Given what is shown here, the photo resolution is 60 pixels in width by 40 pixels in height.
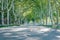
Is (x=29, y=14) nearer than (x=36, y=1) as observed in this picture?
No

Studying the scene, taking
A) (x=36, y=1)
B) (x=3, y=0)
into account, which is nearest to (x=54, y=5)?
(x=36, y=1)

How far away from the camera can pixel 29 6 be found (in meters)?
42.2

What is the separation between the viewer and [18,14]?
42.5 meters

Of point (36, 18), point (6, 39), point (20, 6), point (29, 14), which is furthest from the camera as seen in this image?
point (36, 18)

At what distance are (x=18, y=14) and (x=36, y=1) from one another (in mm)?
5202

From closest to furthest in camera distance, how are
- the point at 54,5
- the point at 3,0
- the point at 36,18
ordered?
1. the point at 3,0
2. the point at 54,5
3. the point at 36,18

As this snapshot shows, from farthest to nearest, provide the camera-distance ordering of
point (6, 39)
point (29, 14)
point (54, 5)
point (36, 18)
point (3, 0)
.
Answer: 1. point (36, 18)
2. point (29, 14)
3. point (54, 5)
4. point (3, 0)
5. point (6, 39)

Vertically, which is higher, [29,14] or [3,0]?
[3,0]

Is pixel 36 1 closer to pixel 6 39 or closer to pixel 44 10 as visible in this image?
pixel 44 10

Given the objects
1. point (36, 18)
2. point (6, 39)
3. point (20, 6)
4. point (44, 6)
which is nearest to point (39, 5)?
point (44, 6)

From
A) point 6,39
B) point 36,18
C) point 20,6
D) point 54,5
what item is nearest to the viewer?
point 6,39

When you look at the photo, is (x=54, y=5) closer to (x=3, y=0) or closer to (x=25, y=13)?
(x=25, y=13)

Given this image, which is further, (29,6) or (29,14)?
(29,14)

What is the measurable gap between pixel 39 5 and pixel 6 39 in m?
35.4
